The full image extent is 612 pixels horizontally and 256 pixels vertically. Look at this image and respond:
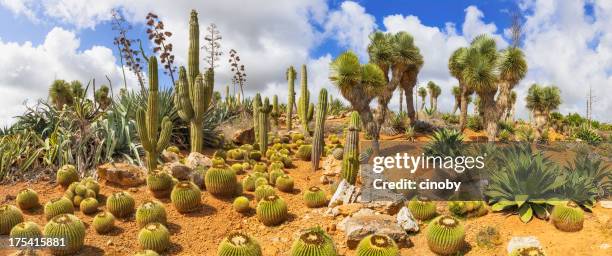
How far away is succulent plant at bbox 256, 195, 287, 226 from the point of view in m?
7.40

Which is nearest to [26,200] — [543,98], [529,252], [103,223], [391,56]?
[103,223]

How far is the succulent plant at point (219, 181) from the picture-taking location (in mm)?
8289

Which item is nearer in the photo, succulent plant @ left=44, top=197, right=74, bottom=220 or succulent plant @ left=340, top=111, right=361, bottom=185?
succulent plant @ left=44, top=197, right=74, bottom=220

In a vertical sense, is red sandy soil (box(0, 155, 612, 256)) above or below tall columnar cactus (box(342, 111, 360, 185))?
below

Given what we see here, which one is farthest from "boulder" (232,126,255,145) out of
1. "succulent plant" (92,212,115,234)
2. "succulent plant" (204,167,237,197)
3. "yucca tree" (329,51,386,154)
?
"succulent plant" (92,212,115,234)

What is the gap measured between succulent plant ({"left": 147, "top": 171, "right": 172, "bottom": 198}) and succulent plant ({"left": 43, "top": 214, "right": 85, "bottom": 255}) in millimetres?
1926

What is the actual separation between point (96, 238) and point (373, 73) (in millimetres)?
12247

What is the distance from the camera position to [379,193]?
27.0 feet

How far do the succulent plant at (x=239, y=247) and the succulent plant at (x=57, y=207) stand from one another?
3242mm

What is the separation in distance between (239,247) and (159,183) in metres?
3.13

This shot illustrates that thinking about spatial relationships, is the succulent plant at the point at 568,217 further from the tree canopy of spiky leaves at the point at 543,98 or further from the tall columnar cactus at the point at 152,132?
the tree canopy of spiky leaves at the point at 543,98

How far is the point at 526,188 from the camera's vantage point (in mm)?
7184

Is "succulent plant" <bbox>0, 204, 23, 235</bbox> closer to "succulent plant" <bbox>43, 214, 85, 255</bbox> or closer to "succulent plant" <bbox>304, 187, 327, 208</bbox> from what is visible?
"succulent plant" <bbox>43, 214, 85, 255</bbox>

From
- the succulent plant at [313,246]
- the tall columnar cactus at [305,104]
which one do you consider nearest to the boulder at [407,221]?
the succulent plant at [313,246]
